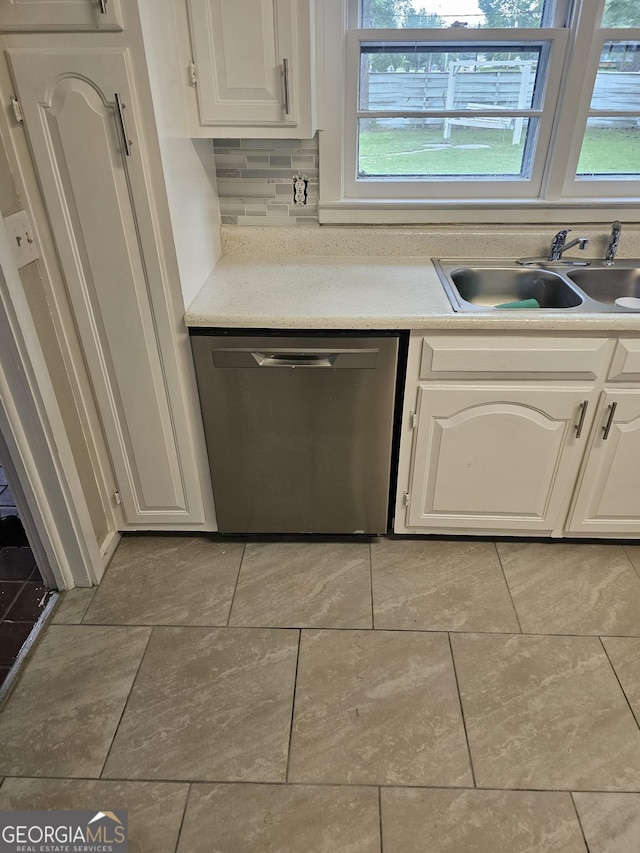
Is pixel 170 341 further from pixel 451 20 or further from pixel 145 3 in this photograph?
pixel 451 20

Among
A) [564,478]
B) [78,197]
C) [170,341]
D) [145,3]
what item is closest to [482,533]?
[564,478]

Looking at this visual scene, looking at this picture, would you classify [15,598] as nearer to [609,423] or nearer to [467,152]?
[609,423]

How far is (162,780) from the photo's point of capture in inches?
58.3

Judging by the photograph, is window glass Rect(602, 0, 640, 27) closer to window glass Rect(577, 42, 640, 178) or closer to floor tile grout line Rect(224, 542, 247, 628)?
window glass Rect(577, 42, 640, 178)

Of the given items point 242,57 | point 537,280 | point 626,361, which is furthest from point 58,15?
point 626,361

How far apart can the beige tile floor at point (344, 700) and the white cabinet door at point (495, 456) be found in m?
0.17

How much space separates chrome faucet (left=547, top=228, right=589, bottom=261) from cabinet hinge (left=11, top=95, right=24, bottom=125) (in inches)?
68.7

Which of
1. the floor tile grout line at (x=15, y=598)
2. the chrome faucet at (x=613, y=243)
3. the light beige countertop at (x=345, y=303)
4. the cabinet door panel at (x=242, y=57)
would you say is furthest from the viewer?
the chrome faucet at (x=613, y=243)

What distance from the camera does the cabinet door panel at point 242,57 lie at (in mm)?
1602

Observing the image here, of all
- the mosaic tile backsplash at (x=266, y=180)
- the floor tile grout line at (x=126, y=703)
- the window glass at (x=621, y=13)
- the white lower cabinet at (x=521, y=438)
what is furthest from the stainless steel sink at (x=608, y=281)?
the floor tile grout line at (x=126, y=703)

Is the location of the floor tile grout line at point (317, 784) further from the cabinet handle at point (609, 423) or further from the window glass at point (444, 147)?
the window glass at point (444, 147)

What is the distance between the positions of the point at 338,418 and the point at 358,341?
0.90 feet

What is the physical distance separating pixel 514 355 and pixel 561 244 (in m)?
0.63

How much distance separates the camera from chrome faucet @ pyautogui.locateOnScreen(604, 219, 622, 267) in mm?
2068
